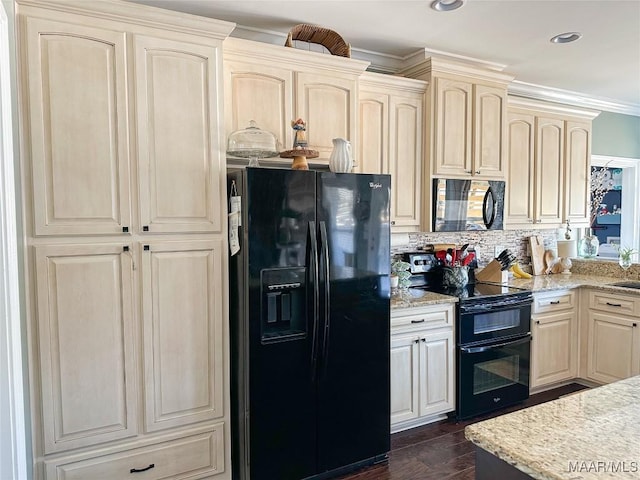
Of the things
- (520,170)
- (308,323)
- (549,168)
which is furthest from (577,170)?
→ (308,323)

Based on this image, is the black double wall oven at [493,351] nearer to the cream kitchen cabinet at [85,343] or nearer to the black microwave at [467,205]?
the black microwave at [467,205]

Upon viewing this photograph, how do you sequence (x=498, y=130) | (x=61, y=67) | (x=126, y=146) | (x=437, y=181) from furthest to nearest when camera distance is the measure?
(x=498, y=130)
(x=437, y=181)
(x=126, y=146)
(x=61, y=67)

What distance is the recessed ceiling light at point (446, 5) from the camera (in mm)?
2521

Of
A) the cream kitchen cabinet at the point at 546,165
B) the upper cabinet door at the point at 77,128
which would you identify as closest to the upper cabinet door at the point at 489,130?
the cream kitchen cabinet at the point at 546,165

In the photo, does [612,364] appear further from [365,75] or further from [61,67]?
[61,67]

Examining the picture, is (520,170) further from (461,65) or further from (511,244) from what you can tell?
(461,65)

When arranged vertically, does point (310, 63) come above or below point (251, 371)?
above

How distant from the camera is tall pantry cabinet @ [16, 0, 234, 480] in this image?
1.98 metres

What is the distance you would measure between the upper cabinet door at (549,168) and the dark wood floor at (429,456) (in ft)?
6.81

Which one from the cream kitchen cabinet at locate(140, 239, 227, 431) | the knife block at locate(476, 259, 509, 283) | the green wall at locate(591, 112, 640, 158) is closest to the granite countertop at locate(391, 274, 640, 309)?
the knife block at locate(476, 259, 509, 283)

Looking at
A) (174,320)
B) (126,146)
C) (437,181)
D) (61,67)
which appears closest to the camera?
(61,67)

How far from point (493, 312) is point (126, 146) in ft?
8.76

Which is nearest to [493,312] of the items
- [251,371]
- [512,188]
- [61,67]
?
[512,188]

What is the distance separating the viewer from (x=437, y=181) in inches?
134
